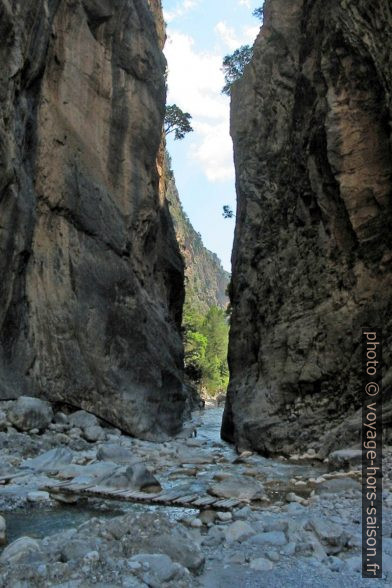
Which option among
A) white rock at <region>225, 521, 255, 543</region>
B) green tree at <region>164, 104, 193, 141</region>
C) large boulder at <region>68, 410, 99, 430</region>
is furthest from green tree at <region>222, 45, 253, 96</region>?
white rock at <region>225, 521, 255, 543</region>

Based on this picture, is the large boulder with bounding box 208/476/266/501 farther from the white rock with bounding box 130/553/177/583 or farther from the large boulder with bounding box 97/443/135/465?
the large boulder with bounding box 97/443/135/465

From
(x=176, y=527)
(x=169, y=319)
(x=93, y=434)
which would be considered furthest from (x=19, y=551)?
(x=169, y=319)

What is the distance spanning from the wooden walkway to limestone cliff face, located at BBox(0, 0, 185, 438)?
5.47 meters

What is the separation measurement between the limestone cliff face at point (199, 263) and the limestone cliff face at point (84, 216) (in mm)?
89409

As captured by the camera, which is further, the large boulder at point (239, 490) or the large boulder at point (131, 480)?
the large boulder at point (131, 480)

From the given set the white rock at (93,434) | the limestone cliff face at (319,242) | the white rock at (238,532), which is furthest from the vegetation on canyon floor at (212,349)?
the white rock at (238,532)

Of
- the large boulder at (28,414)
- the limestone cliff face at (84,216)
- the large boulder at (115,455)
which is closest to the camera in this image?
the large boulder at (115,455)

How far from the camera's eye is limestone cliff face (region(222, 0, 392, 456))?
12875 mm

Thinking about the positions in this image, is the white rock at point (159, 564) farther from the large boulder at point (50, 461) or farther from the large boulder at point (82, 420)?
the large boulder at point (82, 420)

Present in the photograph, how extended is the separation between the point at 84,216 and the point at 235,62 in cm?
1806

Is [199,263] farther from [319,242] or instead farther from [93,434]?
[93,434]

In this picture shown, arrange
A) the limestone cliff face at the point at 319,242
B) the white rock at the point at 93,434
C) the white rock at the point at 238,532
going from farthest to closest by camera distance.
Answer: the limestone cliff face at the point at 319,242, the white rock at the point at 93,434, the white rock at the point at 238,532

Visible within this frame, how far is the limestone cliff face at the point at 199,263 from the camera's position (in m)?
117

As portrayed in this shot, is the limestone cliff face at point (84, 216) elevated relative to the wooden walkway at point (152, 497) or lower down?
elevated
